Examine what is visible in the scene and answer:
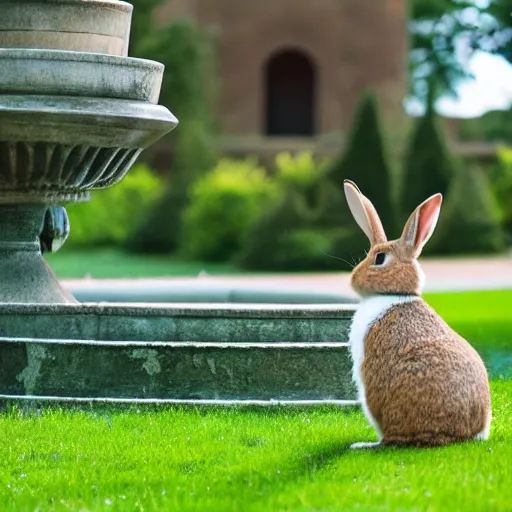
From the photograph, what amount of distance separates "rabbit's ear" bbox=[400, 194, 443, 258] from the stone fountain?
1.47m

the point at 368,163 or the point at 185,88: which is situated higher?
the point at 368,163

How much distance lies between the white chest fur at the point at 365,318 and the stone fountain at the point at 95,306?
1295mm

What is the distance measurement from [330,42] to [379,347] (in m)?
28.4

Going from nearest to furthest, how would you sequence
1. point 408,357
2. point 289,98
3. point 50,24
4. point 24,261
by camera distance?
point 408,357 → point 50,24 → point 24,261 → point 289,98

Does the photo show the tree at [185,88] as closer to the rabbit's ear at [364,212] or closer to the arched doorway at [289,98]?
the arched doorway at [289,98]

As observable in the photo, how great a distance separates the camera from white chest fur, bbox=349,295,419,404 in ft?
21.0

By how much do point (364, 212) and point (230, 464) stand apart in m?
1.30

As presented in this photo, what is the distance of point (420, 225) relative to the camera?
6355 mm

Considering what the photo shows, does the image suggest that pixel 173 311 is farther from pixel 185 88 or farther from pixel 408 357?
pixel 185 88

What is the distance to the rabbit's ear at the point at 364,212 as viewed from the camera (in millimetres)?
6469

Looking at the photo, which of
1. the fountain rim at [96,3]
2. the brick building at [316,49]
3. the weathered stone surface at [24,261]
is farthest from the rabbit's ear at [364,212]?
the brick building at [316,49]

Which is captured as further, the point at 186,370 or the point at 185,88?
the point at 185,88

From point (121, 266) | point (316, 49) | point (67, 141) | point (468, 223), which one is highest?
point (67, 141)

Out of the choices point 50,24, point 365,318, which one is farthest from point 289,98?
point 365,318
